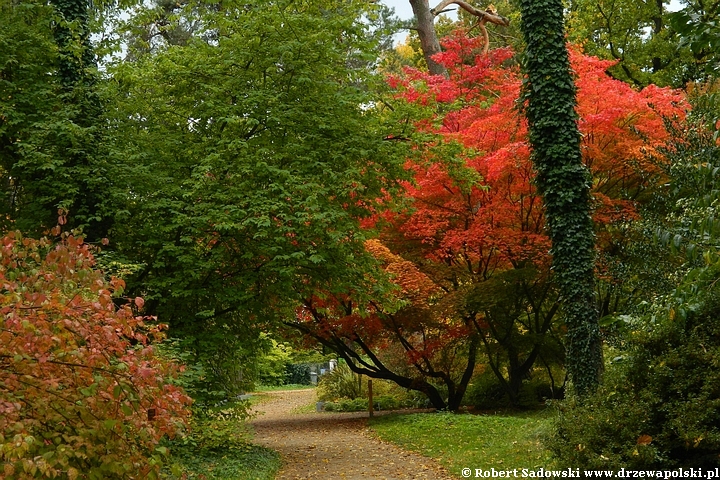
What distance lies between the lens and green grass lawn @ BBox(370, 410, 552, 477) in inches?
353

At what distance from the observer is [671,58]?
22328 millimetres

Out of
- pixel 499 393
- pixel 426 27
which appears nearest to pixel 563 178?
pixel 499 393

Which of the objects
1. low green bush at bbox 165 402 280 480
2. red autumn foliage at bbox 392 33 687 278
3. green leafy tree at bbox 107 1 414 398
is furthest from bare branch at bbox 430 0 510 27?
low green bush at bbox 165 402 280 480

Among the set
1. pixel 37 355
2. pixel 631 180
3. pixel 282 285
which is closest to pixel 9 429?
pixel 37 355

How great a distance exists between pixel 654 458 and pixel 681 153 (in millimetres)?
3611

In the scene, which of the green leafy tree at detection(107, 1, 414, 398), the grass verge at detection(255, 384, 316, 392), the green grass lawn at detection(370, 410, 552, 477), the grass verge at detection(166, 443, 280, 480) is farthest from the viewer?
the grass verge at detection(255, 384, 316, 392)

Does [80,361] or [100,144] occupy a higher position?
[100,144]

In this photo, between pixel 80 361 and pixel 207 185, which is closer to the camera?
pixel 80 361

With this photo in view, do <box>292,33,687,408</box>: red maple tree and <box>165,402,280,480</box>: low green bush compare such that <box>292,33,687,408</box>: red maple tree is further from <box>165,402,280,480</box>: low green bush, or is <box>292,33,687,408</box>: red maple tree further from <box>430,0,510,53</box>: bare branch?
<box>430,0,510,53</box>: bare branch

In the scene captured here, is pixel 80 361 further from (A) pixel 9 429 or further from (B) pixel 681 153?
(B) pixel 681 153

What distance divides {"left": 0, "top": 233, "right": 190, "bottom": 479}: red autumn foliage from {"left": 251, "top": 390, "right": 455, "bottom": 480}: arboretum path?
215 inches

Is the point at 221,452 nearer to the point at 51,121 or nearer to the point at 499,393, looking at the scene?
the point at 51,121

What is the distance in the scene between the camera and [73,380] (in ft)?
13.3

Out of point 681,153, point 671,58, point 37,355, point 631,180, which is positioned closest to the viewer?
point 37,355
